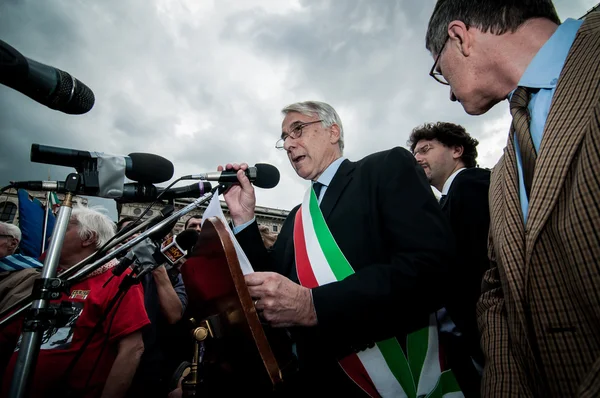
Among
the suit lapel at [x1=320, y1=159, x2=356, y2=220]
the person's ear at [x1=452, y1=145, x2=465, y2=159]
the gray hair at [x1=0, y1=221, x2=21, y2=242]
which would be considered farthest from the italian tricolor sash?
the gray hair at [x1=0, y1=221, x2=21, y2=242]

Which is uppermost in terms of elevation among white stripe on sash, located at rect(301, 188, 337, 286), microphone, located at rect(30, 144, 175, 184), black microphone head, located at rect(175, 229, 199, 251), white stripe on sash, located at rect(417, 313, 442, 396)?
microphone, located at rect(30, 144, 175, 184)

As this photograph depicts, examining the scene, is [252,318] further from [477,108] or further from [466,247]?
[466,247]

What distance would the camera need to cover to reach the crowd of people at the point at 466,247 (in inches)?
30.5

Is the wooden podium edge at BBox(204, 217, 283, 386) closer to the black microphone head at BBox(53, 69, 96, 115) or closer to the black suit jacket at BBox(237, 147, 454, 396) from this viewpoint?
the black suit jacket at BBox(237, 147, 454, 396)

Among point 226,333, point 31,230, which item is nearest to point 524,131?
point 226,333

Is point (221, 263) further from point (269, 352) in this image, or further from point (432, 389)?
point (432, 389)

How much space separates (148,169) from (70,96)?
2.10 ft

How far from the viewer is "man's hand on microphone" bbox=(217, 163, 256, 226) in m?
2.22

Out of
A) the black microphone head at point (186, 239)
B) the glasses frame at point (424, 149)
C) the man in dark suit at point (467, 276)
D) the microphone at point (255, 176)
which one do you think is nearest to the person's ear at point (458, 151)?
the glasses frame at point (424, 149)

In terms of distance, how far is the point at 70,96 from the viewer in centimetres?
144

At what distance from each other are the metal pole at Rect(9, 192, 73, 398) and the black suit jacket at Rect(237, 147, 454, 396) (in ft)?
4.40

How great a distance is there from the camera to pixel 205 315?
1305mm

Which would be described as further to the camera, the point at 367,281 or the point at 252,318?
the point at 367,281

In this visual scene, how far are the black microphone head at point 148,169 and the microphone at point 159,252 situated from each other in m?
0.59
